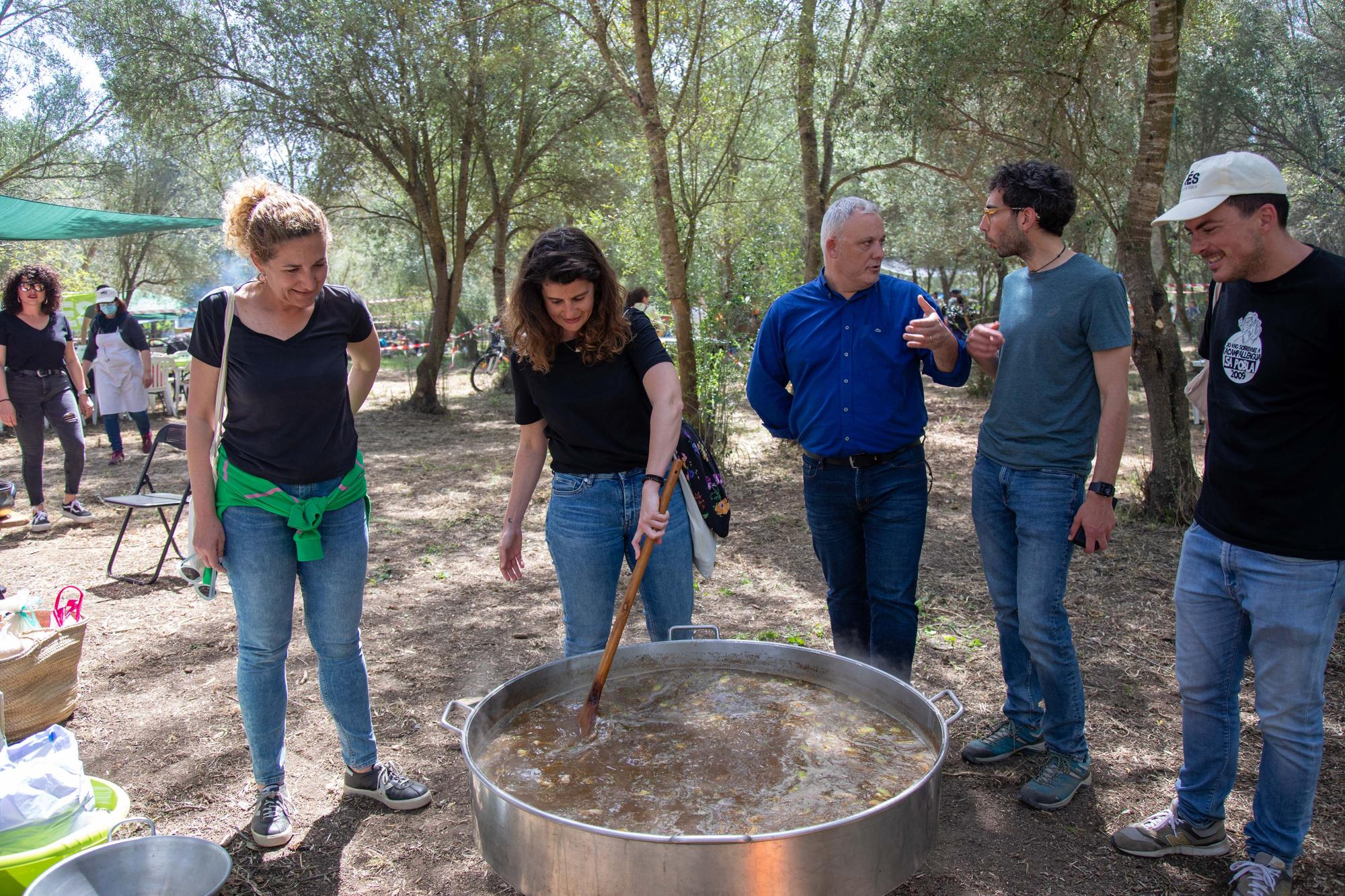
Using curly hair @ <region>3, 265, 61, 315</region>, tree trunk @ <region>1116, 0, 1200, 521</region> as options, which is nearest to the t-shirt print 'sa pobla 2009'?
tree trunk @ <region>1116, 0, 1200, 521</region>

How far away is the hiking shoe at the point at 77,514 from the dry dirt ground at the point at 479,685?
0.11 m

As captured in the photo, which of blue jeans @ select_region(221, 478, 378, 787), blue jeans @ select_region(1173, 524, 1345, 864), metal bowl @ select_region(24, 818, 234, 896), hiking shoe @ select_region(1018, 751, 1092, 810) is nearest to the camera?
metal bowl @ select_region(24, 818, 234, 896)

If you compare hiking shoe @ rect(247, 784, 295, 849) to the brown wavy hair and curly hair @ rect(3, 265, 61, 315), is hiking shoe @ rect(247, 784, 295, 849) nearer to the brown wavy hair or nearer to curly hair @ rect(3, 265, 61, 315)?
the brown wavy hair

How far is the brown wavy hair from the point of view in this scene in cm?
257

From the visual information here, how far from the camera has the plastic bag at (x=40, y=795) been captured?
7.75ft

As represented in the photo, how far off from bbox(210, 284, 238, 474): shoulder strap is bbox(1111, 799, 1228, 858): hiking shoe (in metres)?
2.87

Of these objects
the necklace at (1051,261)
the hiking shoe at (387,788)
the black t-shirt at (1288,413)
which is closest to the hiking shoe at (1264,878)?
the black t-shirt at (1288,413)

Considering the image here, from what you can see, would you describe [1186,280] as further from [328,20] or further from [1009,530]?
[1009,530]

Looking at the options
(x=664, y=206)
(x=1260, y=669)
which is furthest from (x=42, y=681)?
(x=664, y=206)

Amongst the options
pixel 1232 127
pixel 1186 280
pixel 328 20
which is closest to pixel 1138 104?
pixel 1232 127

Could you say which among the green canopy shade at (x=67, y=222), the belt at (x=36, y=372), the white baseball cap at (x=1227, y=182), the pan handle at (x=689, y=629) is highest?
the green canopy shade at (x=67, y=222)

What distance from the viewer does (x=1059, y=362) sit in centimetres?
284

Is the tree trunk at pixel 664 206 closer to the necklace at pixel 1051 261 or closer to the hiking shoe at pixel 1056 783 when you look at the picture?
the necklace at pixel 1051 261

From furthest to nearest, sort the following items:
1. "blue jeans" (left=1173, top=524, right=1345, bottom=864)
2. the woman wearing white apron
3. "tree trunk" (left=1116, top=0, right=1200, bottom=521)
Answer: the woman wearing white apron < "tree trunk" (left=1116, top=0, right=1200, bottom=521) < "blue jeans" (left=1173, top=524, right=1345, bottom=864)
